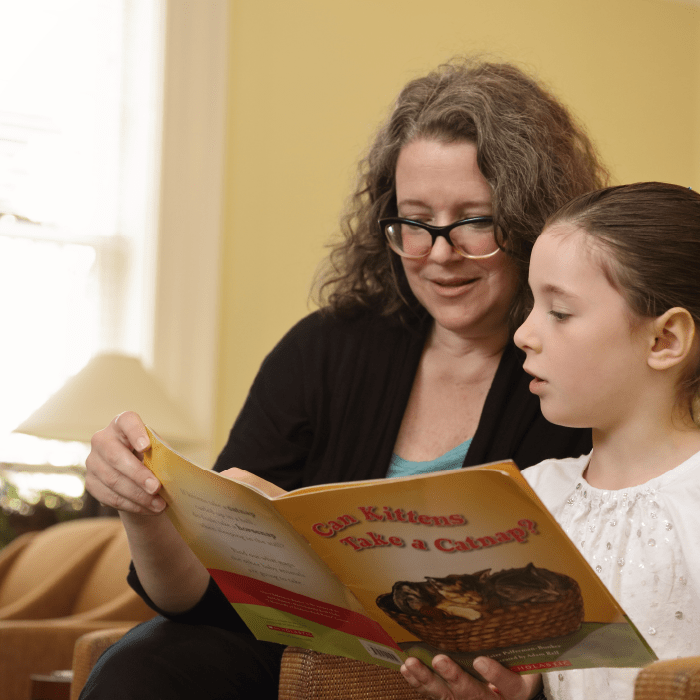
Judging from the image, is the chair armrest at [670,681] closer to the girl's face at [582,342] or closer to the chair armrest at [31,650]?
the girl's face at [582,342]

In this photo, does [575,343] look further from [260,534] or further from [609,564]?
[260,534]

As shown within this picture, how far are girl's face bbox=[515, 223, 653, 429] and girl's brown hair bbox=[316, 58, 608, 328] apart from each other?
0.99ft

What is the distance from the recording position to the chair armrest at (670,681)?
2.26ft

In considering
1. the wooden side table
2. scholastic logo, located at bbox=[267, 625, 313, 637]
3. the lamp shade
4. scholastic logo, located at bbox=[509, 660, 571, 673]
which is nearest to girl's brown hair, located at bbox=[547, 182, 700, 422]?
scholastic logo, located at bbox=[509, 660, 571, 673]

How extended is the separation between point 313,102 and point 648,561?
2.69m

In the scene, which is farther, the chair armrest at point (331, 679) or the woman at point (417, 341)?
the woman at point (417, 341)

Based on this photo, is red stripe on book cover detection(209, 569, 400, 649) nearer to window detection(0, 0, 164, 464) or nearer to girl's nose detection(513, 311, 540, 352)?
girl's nose detection(513, 311, 540, 352)

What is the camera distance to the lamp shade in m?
2.65

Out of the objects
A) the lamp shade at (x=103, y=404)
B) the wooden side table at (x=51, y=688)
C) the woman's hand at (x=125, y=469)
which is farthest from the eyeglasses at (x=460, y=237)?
the lamp shade at (x=103, y=404)

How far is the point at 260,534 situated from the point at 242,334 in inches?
94.1

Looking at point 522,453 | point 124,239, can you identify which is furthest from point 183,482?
point 124,239

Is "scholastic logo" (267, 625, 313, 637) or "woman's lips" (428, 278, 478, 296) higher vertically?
"woman's lips" (428, 278, 478, 296)

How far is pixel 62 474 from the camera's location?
310 centimetres

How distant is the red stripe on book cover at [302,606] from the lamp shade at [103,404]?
5.65ft
